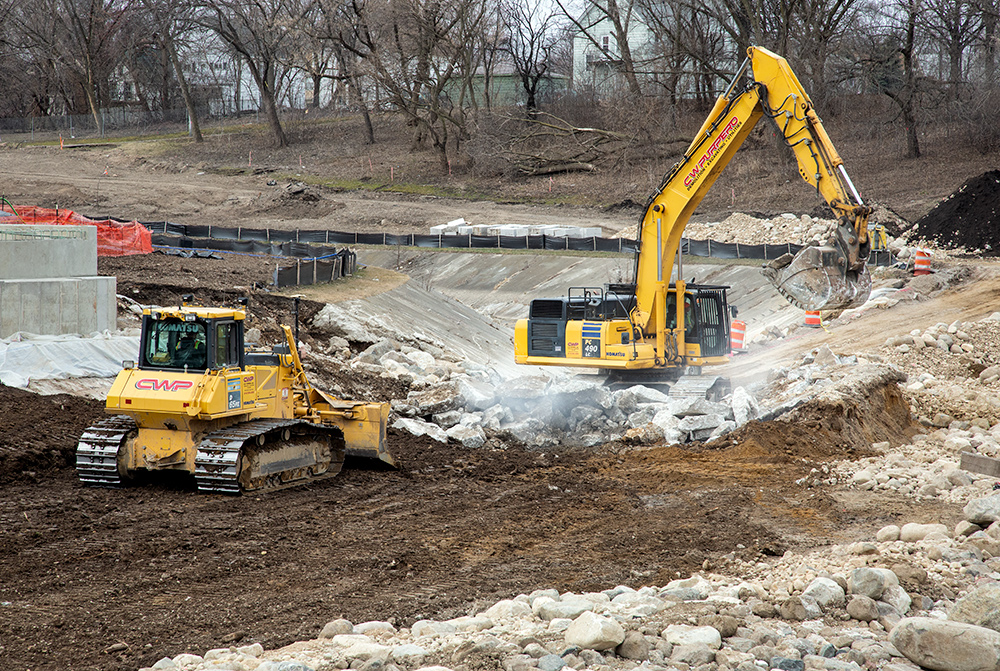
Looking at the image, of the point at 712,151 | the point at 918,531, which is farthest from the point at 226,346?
the point at 712,151

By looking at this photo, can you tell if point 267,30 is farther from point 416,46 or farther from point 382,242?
point 382,242

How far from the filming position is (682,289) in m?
16.6

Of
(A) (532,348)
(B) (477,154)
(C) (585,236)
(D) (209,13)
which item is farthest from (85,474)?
(D) (209,13)

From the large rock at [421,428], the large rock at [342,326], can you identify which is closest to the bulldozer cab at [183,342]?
the large rock at [421,428]

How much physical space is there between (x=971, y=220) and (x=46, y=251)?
25.1 meters

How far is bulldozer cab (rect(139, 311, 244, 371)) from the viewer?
11008mm

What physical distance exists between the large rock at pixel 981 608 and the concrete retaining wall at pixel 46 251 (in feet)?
50.7

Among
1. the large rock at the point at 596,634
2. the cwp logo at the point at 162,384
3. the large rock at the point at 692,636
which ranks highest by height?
the cwp logo at the point at 162,384

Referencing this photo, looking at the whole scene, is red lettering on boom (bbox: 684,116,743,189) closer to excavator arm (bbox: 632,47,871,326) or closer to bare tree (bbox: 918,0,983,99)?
excavator arm (bbox: 632,47,871,326)

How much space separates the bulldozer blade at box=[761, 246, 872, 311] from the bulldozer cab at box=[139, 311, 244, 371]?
792 centimetres

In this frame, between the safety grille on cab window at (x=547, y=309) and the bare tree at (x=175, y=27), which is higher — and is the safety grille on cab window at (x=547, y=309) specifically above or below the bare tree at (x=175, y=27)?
below

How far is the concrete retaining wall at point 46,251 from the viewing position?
1636 centimetres

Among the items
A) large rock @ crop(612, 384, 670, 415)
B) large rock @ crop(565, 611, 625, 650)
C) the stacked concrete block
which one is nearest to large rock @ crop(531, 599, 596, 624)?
large rock @ crop(565, 611, 625, 650)

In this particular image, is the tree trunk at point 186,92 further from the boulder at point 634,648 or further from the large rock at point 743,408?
the boulder at point 634,648
